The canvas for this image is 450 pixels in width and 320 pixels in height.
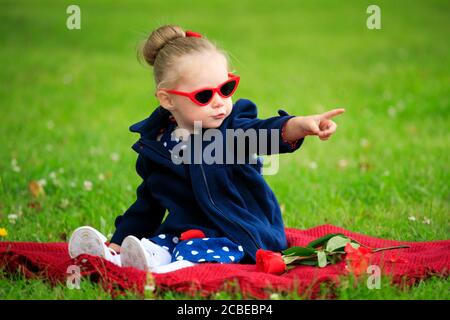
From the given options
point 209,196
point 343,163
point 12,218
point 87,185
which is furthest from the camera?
point 343,163

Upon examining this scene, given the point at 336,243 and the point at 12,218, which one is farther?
the point at 12,218

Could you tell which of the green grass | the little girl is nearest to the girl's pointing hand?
the little girl

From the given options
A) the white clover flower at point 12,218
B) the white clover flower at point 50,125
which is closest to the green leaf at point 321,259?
the white clover flower at point 12,218

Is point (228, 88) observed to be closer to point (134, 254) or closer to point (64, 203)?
point (134, 254)

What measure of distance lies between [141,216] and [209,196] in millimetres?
456

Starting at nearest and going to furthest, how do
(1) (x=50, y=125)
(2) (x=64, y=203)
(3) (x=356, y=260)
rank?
(3) (x=356, y=260) < (2) (x=64, y=203) < (1) (x=50, y=125)

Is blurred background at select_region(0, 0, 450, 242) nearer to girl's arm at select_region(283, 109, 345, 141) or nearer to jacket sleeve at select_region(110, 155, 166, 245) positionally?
jacket sleeve at select_region(110, 155, 166, 245)

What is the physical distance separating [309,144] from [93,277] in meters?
3.94

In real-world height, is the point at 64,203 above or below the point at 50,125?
below

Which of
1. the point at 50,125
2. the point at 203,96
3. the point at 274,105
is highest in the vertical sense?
the point at 203,96

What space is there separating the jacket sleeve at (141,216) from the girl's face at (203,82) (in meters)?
0.39

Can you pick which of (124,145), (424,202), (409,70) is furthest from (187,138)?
(409,70)

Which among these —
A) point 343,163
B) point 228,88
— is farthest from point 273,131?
point 343,163

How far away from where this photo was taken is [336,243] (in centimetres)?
362
